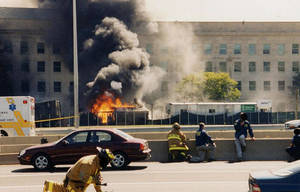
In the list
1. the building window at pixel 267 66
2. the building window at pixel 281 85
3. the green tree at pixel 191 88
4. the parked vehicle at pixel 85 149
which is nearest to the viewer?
the parked vehicle at pixel 85 149

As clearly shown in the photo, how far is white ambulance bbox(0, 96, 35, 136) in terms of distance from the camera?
2828cm

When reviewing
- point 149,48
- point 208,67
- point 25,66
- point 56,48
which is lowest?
point 208,67

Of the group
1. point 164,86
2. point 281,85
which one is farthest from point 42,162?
point 281,85

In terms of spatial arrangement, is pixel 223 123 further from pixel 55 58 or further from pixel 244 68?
pixel 55 58

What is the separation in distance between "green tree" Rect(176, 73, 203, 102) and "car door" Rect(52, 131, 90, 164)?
5556 cm

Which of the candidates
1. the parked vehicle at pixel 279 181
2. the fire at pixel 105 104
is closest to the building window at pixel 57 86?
the fire at pixel 105 104

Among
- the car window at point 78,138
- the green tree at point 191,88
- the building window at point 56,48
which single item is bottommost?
the car window at point 78,138

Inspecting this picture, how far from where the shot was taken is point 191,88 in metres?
71.9

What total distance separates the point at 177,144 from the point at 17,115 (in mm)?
13754

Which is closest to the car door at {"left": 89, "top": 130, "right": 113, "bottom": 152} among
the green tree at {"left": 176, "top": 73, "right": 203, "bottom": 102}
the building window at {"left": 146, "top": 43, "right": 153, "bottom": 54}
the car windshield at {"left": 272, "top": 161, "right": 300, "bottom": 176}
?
the car windshield at {"left": 272, "top": 161, "right": 300, "bottom": 176}

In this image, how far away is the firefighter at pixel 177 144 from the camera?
17672 millimetres

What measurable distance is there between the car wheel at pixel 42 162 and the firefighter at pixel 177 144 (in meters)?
4.46

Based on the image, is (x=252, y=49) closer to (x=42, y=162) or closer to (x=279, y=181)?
(x=42, y=162)

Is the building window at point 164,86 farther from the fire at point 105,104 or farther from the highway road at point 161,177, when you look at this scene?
the highway road at point 161,177
